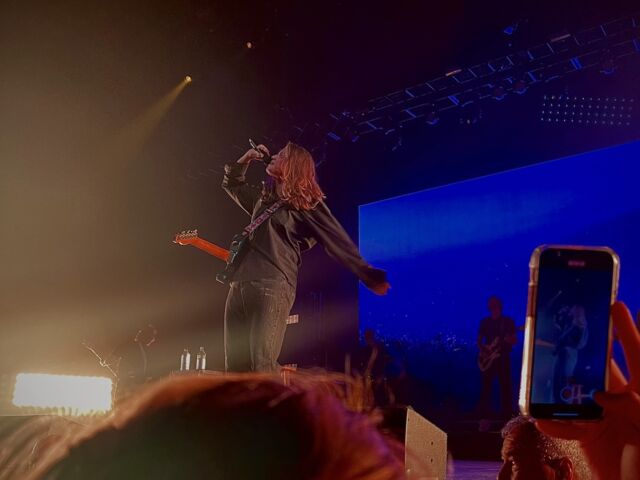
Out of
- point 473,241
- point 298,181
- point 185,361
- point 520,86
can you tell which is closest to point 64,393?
point 185,361

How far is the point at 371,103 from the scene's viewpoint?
7711 mm

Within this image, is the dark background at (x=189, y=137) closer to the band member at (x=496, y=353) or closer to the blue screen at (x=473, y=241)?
the blue screen at (x=473, y=241)

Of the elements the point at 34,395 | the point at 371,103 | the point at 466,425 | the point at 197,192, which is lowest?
the point at 466,425

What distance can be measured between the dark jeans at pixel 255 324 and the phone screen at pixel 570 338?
253 cm

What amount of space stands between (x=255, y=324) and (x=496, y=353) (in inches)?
203

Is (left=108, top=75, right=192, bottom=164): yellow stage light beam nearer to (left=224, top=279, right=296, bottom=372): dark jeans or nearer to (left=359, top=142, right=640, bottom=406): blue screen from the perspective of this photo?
(left=359, top=142, right=640, bottom=406): blue screen

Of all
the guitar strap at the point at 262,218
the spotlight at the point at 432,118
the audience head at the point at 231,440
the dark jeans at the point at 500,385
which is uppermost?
the spotlight at the point at 432,118

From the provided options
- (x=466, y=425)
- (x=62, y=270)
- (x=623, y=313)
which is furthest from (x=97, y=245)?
(x=623, y=313)

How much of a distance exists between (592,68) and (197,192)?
5.21m

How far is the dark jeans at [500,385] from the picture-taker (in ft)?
25.4

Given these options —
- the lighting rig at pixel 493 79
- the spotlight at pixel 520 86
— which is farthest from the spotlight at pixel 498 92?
the spotlight at pixel 520 86

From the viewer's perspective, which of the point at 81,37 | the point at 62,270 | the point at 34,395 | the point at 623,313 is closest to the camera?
the point at 623,313

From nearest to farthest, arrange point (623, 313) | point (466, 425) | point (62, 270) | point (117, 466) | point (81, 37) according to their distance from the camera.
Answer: point (117, 466) → point (623, 313) → point (81, 37) → point (466, 425) → point (62, 270)

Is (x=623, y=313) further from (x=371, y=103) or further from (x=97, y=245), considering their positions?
(x=97, y=245)
